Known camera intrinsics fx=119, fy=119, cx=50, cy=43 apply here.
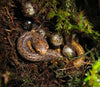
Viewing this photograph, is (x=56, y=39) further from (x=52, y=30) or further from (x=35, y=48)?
(x=35, y=48)

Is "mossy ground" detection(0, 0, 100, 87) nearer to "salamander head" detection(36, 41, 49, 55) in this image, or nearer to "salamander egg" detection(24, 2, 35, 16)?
"salamander egg" detection(24, 2, 35, 16)

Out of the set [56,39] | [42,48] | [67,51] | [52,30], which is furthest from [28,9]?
[67,51]

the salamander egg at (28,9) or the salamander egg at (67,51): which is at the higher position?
the salamander egg at (28,9)

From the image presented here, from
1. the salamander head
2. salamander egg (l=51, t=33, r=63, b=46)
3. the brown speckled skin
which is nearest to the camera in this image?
salamander egg (l=51, t=33, r=63, b=46)

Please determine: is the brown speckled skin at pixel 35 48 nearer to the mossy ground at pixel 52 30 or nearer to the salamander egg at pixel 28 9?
the mossy ground at pixel 52 30

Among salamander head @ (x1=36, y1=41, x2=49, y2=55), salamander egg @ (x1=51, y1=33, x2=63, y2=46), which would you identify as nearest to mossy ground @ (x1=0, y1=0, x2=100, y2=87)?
salamander egg @ (x1=51, y1=33, x2=63, y2=46)

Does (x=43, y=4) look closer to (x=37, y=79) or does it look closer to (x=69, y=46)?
(x=69, y=46)

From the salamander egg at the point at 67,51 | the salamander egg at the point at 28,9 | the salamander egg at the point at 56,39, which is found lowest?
the salamander egg at the point at 67,51

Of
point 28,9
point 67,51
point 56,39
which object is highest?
point 28,9

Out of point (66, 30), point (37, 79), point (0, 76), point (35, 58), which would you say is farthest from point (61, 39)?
point (0, 76)

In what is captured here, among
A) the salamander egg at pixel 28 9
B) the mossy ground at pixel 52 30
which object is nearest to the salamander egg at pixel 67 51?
the mossy ground at pixel 52 30
